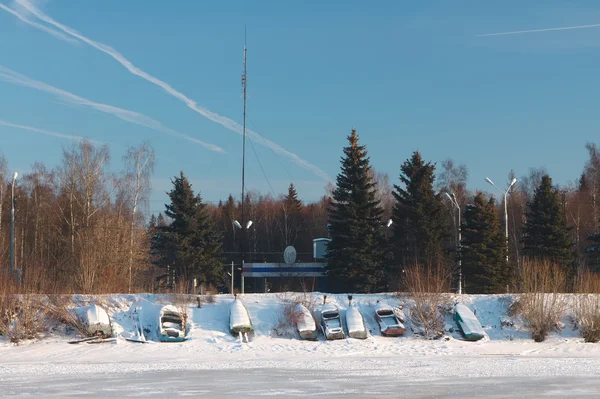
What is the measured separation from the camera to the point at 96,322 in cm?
2448

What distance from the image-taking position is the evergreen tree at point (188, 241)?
42062mm

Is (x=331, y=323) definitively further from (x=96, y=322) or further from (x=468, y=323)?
(x=96, y=322)

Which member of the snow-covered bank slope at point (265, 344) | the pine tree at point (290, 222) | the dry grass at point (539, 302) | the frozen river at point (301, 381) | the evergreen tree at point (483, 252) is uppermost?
the pine tree at point (290, 222)

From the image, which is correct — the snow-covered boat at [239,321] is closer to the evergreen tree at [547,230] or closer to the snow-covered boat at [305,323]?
the snow-covered boat at [305,323]

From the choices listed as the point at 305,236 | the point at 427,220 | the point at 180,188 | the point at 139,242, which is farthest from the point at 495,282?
the point at 305,236

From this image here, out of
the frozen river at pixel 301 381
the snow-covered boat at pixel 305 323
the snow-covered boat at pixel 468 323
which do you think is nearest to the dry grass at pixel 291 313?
the snow-covered boat at pixel 305 323

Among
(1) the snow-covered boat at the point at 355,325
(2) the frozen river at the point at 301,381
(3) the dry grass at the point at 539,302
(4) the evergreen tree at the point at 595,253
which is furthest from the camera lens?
(4) the evergreen tree at the point at 595,253

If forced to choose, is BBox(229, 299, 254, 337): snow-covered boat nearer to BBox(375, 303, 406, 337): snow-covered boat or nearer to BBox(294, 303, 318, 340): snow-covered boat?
BBox(294, 303, 318, 340): snow-covered boat

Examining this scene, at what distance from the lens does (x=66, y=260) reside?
43031 mm

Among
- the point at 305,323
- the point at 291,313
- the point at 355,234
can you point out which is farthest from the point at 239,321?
the point at 355,234

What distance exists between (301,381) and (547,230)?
2944 cm

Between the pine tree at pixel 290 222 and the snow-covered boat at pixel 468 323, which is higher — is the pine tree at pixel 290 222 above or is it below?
above

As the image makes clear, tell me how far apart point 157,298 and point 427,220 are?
18333mm

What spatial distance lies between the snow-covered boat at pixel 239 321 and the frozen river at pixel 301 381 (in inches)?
163
